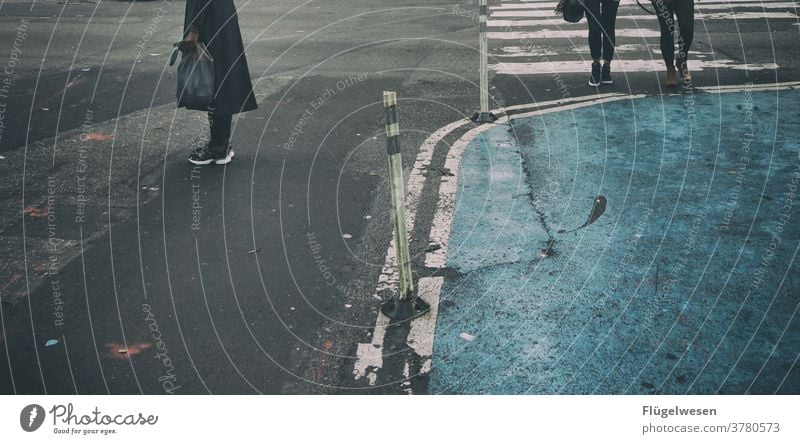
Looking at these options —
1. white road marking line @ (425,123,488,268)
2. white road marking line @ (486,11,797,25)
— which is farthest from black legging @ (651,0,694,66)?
white road marking line @ (486,11,797,25)

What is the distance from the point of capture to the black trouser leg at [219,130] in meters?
7.71

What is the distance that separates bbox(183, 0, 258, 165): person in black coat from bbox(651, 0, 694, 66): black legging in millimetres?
4965

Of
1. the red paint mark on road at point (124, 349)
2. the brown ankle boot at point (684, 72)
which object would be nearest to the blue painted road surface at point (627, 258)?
the brown ankle boot at point (684, 72)

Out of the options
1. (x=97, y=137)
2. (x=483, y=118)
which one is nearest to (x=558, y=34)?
(x=483, y=118)

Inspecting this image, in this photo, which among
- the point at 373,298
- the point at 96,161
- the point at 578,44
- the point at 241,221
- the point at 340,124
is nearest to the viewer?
the point at 373,298

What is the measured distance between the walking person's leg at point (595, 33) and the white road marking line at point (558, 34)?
3323 mm

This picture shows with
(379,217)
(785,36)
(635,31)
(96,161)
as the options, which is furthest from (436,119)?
(785,36)

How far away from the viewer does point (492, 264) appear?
5.62 metres

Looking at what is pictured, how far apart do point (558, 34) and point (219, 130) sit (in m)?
7.64

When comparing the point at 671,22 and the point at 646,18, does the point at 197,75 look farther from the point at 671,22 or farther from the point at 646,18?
the point at 646,18

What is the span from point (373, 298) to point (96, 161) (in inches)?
163

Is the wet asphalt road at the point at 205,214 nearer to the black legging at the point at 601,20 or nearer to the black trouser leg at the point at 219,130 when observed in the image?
the black trouser leg at the point at 219,130

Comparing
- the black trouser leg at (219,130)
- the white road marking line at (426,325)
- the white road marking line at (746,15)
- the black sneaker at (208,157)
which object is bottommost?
the white road marking line at (746,15)

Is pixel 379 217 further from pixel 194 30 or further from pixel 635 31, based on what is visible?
pixel 635 31
